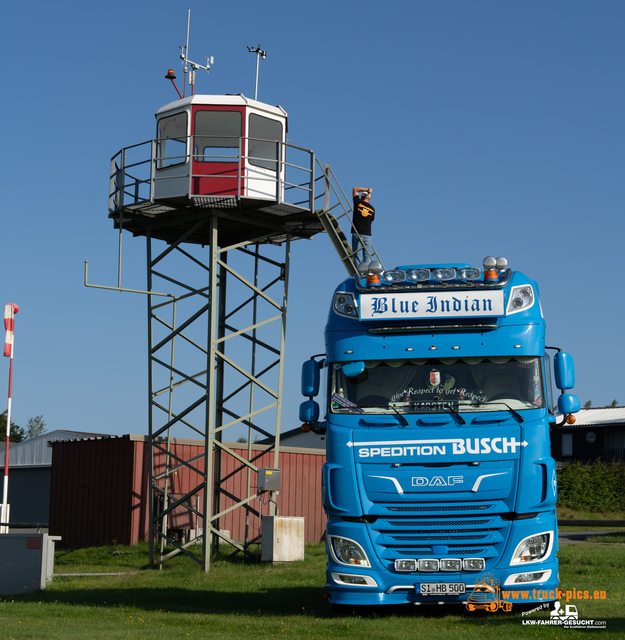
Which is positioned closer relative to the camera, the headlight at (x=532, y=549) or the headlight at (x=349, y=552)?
the headlight at (x=532, y=549)

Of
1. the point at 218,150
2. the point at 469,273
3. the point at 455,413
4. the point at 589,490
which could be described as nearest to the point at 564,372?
the point at 455,413

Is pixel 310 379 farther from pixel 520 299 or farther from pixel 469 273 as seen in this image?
pixel 520 299

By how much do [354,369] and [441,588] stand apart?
2.97 metres

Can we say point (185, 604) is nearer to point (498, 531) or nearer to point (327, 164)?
point (498, 531)

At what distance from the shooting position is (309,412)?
11789mm

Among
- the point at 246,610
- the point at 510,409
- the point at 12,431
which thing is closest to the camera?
the point at 510,409

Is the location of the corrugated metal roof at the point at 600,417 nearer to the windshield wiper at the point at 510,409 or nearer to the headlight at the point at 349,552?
the windshield wiper at the point at 510,409

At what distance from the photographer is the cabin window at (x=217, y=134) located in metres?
20.9

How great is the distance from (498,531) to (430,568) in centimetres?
95

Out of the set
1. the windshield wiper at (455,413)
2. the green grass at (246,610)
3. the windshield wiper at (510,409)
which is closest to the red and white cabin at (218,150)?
the green grass at (246,610)

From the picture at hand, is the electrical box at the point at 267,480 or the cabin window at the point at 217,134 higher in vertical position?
the cabin window at the point at 217,134

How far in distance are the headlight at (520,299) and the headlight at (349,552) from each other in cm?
368

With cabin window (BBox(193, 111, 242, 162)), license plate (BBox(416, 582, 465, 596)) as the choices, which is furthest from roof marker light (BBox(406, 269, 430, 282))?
cabin window (BBox(193, 111, 242, 162))

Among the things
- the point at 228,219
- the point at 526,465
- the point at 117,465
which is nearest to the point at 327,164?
the point at 228,219
